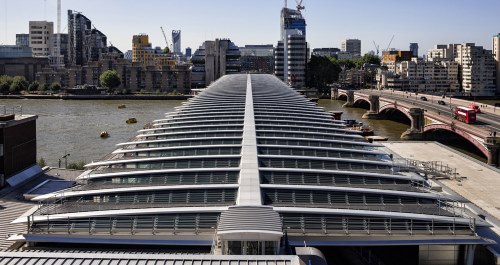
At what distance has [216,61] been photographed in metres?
99.4

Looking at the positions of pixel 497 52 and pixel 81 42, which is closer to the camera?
pixel 497 52

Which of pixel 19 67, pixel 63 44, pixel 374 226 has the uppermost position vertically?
pixel 63 44

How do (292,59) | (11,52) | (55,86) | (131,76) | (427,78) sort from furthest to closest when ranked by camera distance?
1. (11,52)
2. (427,78)
3. (292,59)
4. (131,76)
5. (55,86)

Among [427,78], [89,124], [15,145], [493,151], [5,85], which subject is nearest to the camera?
[15,145]

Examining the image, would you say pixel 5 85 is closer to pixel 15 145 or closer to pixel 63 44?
pixel 63 44

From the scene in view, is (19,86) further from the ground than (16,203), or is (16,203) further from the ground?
(19,86)

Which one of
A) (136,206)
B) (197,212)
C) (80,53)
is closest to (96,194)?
(136,206)

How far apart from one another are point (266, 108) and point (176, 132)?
634cm

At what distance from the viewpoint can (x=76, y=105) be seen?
7800 cm

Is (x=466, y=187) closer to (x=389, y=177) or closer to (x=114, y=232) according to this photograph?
(x=389, y=177)

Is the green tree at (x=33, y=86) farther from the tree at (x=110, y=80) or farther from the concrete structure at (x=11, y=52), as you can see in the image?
the concrete structure at (x=11, y=52)

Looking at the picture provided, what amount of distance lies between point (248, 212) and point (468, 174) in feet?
67.7

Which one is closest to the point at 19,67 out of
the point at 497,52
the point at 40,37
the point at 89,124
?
the point at 40,37

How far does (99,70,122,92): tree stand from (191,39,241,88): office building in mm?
13004
